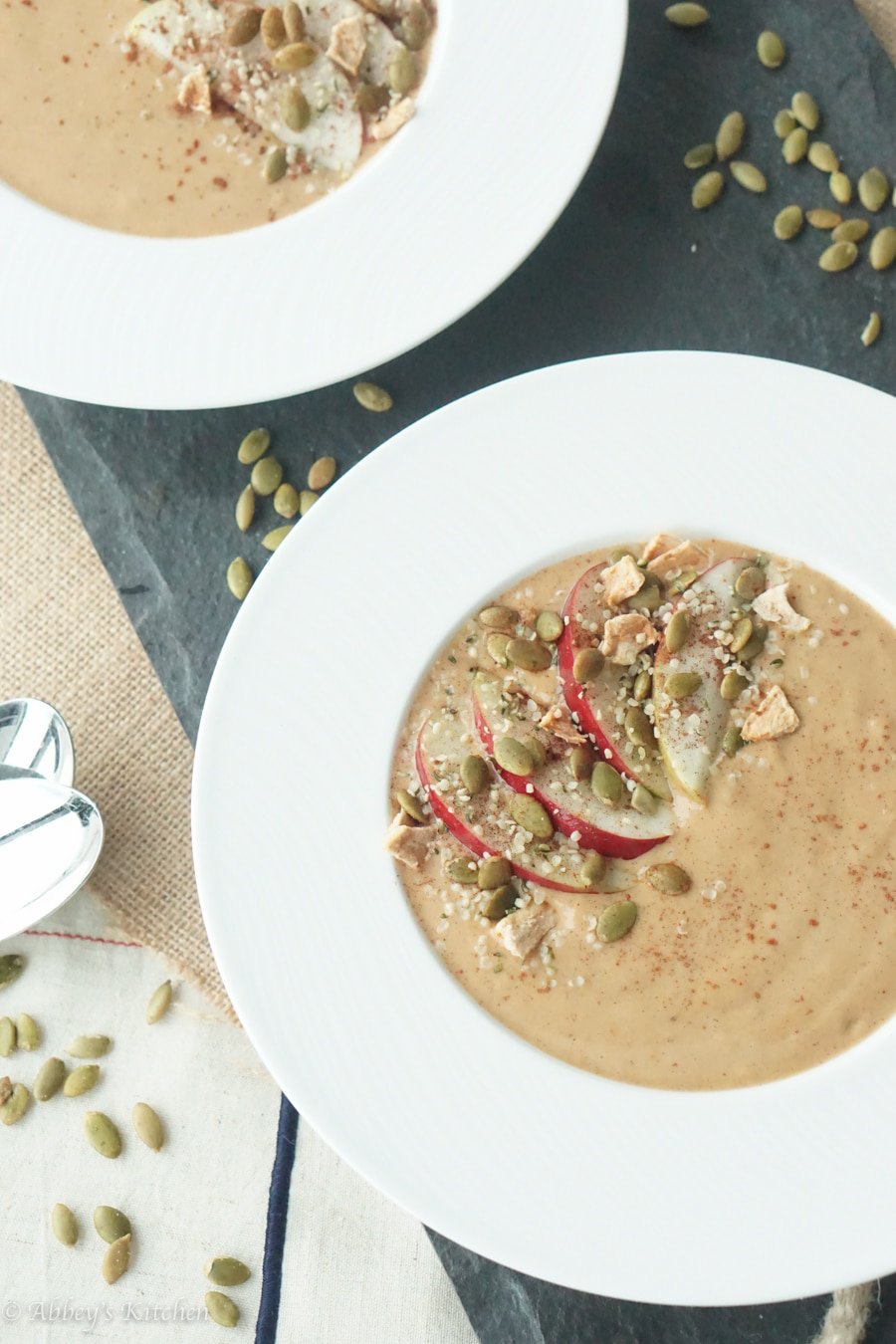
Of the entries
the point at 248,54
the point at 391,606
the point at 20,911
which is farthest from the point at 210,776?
the point at 248,54

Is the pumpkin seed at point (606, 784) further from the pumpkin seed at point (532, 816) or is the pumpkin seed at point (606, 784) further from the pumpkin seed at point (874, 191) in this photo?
the pumpkin seed at point (874, 191)

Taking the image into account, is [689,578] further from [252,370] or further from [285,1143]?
[285,1143]

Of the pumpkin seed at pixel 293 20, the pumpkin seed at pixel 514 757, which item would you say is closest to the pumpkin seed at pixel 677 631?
the pumpkin seed at pixel 514 757

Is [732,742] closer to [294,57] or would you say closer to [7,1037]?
[294,57]

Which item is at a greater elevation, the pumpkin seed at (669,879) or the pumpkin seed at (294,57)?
the pumpkin seed at (294,57)

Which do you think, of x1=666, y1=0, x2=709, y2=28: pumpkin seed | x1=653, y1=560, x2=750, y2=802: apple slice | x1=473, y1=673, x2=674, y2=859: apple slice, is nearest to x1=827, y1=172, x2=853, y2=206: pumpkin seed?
x1=666, y1=0, x2=709, y2=28: pumpkin seed

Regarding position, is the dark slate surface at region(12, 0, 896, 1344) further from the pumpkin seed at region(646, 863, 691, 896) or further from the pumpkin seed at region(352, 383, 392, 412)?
the pumpkin seed at region(646, 863, 691, 896)
